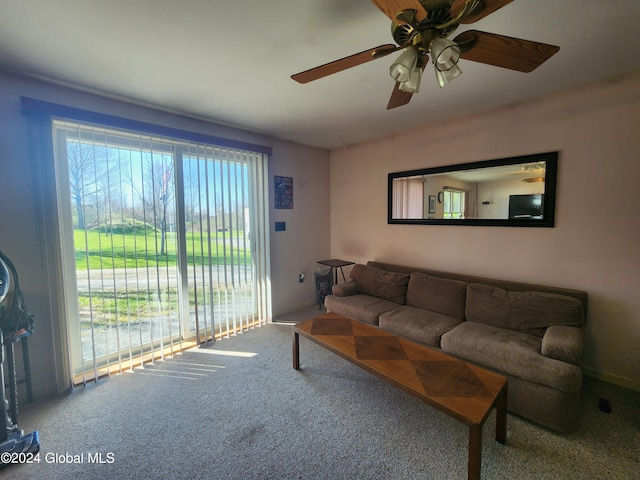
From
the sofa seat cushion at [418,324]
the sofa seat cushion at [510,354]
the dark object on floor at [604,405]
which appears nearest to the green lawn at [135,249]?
the sofa seat cushion at [418,324]

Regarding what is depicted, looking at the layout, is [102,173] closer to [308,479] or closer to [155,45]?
[155,45]

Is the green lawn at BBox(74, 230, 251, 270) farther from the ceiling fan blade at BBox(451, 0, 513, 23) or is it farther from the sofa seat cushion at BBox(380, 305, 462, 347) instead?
the ceiling fan blade at BBox(451, 0, 513, 23)

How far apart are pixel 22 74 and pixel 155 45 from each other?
1.17m

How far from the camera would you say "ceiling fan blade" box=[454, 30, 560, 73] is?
1.15 metres

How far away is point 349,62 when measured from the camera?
1324 mm

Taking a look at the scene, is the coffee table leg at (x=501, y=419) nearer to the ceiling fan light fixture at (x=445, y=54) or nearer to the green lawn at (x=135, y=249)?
the ceiling fan light fixture at (x=445, y=54)

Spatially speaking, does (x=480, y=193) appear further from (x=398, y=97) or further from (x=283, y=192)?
(x=283, y=192)

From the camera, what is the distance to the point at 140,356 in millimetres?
2539

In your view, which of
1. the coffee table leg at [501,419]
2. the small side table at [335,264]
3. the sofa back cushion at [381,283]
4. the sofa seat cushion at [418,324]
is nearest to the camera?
the coffee table leg at [501,419]

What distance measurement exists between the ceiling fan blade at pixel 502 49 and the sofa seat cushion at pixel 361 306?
2.16m

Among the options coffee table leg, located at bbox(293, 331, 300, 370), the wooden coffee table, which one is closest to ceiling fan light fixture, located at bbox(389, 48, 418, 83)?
the wooden coffee table

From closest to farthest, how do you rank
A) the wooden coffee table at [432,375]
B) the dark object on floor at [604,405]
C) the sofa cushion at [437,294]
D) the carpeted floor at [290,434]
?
the wooden coffee table at [432,375]
the carpeted floor at [290,434]
the dark object on floor at [604,405]
the sofa cushion at [437,294]

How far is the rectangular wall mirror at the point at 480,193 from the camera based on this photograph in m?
2.37

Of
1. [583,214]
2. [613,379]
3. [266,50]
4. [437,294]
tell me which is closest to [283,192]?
[266,50]
